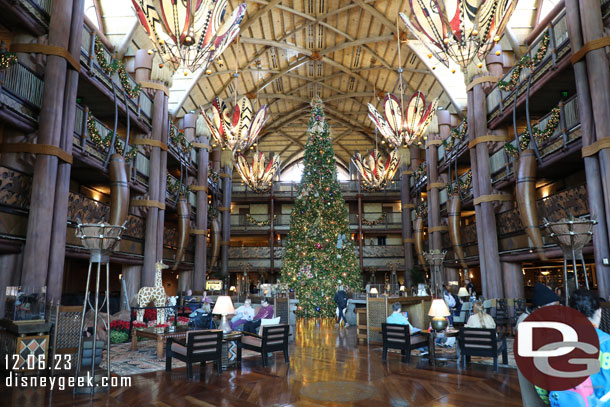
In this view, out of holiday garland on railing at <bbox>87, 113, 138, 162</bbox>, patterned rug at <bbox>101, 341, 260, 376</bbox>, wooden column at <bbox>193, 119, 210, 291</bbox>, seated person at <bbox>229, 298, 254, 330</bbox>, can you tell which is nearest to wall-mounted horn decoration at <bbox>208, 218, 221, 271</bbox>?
wooden column at <bbox>193, 119, 210, 291</bbox>

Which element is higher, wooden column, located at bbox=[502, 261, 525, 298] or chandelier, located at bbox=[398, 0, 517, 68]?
chandelier, located at bbox=[398, 0, 517, 68]

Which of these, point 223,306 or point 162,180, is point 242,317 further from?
point 162,180

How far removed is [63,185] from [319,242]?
973cm

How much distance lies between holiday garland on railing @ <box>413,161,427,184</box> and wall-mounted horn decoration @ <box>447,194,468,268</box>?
517cm

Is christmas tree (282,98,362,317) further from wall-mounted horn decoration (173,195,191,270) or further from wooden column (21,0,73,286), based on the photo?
wooden column (21,0,73,286)

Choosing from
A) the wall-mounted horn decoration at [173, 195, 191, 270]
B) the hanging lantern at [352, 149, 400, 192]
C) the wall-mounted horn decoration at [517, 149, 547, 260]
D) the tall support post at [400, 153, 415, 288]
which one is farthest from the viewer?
the tall support post at [400, 153, 415, 288]

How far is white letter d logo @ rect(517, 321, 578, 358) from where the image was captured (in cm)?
172

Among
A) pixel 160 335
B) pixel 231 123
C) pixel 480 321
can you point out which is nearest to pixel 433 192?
pixel 231 123

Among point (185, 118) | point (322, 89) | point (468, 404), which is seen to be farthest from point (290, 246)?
point (322, 89)

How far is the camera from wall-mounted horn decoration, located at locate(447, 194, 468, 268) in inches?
683

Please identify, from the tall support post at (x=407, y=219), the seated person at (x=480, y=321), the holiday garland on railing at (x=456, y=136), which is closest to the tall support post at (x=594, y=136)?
the seated person at (x=480, y=321)

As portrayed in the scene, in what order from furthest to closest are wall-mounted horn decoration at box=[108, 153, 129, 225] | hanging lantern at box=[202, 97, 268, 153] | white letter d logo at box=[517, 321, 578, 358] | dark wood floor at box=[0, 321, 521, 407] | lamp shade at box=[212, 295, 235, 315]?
hanging lantern at box=[202, 97, 268, 153], wall-mounted horn decoration at box=[108, 153, 129, 225], lamp shade at box=[212, 295, 235, 315], dark wood floor at box=[0, 321, 521, 407], white letter d logo at box=[517, 321, 578, 358]

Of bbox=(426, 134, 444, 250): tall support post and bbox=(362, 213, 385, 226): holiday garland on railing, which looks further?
bbox=(362, 213, 385, 226): holiday garland on railing

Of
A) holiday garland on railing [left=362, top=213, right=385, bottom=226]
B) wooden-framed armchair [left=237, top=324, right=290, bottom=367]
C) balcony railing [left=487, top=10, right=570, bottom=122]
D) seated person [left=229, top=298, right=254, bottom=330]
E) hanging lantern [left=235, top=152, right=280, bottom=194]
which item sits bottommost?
wooden-framed armchair [left=237, top=324, right=290, bottom=367]
